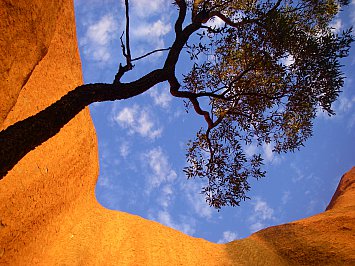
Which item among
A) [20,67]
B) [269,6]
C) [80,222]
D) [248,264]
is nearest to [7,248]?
[80,222]

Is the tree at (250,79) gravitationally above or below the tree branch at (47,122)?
above

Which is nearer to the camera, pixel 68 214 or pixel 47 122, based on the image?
pixel 47 122

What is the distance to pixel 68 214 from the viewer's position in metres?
11.4

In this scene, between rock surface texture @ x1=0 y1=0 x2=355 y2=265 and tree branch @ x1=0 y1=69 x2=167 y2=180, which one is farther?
rock surface texture @ x1=0 y1=0 x2=355 y2=265

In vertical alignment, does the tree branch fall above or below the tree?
below

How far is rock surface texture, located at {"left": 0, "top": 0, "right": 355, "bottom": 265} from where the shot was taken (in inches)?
291

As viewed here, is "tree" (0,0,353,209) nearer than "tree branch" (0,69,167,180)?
No

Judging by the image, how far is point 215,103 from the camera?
13.8 meters

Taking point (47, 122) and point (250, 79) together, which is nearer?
point (47, 122)

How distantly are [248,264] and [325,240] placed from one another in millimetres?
2824

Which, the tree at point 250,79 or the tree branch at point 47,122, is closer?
the tree branch at point 47,122

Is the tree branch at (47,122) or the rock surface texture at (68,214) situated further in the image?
the rock surface texture at (68,214)

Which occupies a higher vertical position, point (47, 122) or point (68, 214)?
point (68, 214)

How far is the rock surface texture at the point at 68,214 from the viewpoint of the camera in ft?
24.3
